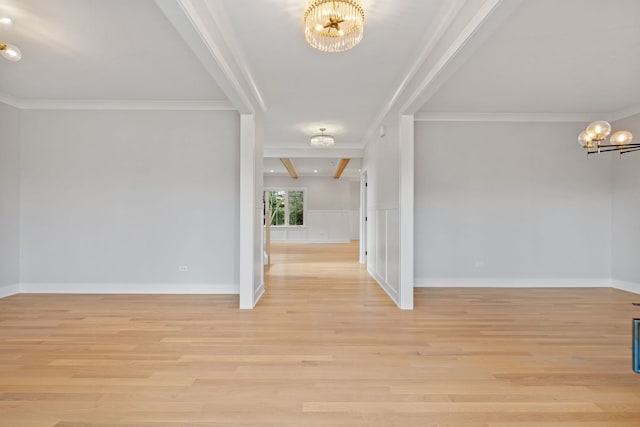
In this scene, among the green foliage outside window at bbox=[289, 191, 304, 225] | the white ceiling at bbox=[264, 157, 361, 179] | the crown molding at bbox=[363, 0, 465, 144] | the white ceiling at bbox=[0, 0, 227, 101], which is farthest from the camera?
the green foliage outside window at bbox=[289, 191, 304, 225]

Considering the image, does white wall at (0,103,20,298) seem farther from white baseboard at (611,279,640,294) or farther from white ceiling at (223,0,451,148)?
white baseboard at (611,279,640,294)

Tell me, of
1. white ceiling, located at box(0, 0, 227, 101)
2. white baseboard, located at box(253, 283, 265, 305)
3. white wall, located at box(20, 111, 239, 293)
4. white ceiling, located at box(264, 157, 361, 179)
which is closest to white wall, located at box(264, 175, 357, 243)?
white ceiling, located at box(264, 157, 361, 179)

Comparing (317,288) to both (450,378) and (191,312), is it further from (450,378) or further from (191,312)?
(450,378)

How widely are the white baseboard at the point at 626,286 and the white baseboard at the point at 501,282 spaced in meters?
0.07

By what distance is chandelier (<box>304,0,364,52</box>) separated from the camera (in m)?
2.09

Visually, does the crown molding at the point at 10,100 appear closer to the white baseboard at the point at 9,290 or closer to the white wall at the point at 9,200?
the white wall at the point at 9,200

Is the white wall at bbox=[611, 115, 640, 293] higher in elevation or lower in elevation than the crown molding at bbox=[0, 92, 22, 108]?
lower

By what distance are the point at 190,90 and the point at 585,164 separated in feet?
18.6

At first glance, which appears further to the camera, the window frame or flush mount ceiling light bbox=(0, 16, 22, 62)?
the window frame

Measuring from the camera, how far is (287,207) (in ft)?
42.3

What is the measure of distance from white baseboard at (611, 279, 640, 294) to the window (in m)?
9.46

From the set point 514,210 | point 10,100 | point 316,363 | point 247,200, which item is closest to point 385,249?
point 514,210

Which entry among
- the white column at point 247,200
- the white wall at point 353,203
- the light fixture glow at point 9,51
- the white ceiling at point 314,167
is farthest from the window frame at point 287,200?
the light fixture glow at point 9,51

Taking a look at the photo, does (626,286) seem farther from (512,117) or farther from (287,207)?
(287,207)
